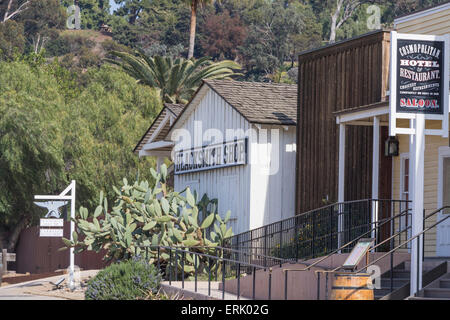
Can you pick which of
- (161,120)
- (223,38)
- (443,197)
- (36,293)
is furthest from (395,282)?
(223,38)

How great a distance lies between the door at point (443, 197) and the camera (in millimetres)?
19469

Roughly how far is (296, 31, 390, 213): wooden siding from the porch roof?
2.37 feet

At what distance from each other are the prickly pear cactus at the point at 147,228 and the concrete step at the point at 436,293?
7483 millimetres

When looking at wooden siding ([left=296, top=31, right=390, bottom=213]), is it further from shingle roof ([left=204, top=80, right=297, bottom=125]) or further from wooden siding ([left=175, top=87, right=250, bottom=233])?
wooden siding ([left=175, top=87, right=250, bottom=233])

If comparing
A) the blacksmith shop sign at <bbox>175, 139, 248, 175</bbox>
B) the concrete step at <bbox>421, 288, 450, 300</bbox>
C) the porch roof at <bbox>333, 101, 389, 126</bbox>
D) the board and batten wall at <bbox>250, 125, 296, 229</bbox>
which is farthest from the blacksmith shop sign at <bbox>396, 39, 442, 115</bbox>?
the blacksmith shop sign at <bbox>175, 139, 248, 175</bbox>

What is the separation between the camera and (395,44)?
1667 cm

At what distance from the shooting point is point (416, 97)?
54.9ft

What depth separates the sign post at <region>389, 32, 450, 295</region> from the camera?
16594 mm

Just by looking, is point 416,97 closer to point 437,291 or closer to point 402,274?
point 437,291

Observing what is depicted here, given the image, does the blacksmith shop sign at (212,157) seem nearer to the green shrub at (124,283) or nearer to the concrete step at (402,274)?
the green shrub at (124,283)

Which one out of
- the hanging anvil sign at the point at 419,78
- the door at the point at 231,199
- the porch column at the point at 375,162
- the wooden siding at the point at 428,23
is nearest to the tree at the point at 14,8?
the door at the point at 231,199

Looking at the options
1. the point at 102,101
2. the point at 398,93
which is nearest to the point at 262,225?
the point at 398,93

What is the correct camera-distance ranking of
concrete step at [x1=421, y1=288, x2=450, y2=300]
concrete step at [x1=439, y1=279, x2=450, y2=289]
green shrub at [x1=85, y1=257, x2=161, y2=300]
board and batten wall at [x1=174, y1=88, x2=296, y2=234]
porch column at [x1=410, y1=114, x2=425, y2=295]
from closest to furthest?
1. concrete step at [x1=421, y1=288, x2=450, y2=300]
2. porch column at [x1=410, y1=114, x2=425, y2=295]
3. concrete step at [x1=439, y1=279, x2=450, y2=289]
4. green shrub at [x1=85, y1=257, x2=161, y2=300]
5. board and batten wall at [x1=174, y1=88, x2=296, y2=234]
